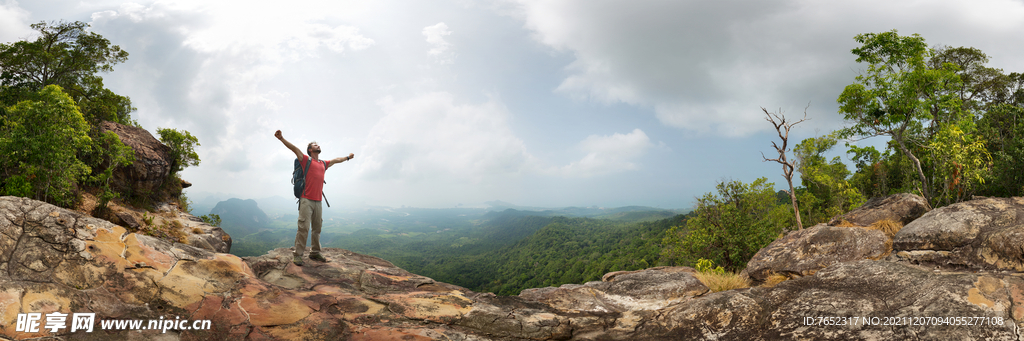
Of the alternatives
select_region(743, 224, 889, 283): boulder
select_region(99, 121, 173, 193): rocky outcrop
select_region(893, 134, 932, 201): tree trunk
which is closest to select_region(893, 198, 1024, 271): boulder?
→ select_region(743, 224, 889, 283): boulder

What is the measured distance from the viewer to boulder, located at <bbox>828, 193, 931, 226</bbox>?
38.4 feet

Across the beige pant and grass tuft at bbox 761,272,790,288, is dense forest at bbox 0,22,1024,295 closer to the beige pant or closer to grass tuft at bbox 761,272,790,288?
grass tuft at bbox 761,272,790,288

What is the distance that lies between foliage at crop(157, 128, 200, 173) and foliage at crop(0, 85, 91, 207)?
11.4m

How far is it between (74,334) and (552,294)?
831 centimetres

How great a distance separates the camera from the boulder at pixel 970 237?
638cm

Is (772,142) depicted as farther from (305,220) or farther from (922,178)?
(305,220)

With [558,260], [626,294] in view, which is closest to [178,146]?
[626,294]

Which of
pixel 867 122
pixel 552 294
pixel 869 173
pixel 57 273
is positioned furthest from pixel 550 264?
pixel 57 273

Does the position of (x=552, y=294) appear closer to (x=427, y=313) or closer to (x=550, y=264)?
(x=427, y=313)

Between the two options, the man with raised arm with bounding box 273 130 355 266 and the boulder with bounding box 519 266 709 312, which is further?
the man with raised arm with bounding box 273 130 355 266

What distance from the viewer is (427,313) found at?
22.4 feet

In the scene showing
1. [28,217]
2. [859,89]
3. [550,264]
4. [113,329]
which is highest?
[859,89]

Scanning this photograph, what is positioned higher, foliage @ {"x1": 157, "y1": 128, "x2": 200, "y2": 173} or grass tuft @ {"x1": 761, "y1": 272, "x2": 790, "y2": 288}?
foliage @ {"x1": 157, "y1": 128, "x2": 200, "y2": 173}

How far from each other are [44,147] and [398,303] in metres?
16.9
